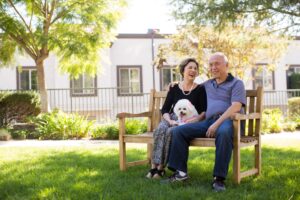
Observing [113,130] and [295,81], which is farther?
[295,81]

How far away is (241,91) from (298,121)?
398 inches

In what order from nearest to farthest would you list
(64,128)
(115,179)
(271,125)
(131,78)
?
(115,179), (64,128), (271,125), (131,78)

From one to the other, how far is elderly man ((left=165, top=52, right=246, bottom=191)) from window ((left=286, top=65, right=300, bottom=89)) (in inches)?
801

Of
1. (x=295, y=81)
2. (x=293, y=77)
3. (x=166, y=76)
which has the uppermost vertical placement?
(x=166, y=76)

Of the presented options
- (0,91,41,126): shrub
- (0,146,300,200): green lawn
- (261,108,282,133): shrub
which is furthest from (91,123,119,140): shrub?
(261,108,282,133): shrub

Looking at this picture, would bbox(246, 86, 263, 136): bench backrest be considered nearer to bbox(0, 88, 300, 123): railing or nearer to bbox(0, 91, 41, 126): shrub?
bbox(0, 91, 41, 126): shrub

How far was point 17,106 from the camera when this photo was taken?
14.6m

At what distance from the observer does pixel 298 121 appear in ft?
48.0

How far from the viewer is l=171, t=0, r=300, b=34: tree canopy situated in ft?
26.0

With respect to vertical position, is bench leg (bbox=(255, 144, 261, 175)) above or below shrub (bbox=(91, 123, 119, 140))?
above

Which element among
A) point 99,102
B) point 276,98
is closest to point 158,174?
point 99,102

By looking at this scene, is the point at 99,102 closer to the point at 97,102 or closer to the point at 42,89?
the point at 97,102

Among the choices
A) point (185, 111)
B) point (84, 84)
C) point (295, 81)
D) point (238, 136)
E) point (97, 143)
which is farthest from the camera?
Result: point (295, 81)

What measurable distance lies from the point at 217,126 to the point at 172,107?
2.97 feet
